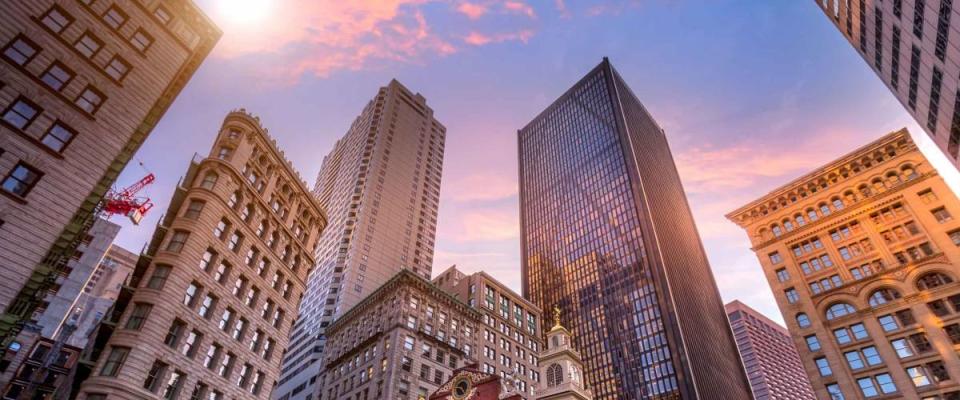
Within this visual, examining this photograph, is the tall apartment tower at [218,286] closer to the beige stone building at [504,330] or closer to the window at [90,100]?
the window at [90,100]

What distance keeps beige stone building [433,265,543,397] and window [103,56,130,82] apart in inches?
2488

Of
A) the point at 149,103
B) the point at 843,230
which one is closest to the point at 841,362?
the point at 843,230

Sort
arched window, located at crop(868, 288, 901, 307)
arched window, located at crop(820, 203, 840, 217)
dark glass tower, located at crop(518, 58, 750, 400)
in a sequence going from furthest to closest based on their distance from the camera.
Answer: dark glass tower, located at crop(518, 58, 750, 400)
arched window, located at crop(820, 203, 840, 217)
arched window, located at crop(868, 288, 901, 307)

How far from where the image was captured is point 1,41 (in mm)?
29828

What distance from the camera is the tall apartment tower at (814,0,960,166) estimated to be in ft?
150

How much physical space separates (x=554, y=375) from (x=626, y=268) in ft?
343

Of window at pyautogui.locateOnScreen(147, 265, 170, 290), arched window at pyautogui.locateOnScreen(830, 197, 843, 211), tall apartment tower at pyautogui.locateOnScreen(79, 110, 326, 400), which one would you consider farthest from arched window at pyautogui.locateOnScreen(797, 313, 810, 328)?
window at pyautogui.locateOnScreen(147, 265, 170, 290)

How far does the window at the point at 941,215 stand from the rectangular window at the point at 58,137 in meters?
87.1

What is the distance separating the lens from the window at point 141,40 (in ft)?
122

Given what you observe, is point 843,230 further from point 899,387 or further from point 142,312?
point 142,312

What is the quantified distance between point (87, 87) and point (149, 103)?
3.90 metres

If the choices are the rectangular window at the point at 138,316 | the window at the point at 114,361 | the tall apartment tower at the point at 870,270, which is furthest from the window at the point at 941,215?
the window at the point at 114,361

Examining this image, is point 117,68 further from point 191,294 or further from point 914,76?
point 914,76

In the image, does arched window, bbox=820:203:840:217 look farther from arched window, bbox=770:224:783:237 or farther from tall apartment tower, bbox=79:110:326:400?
tall apartment tower, bbox=79:110:326:400
